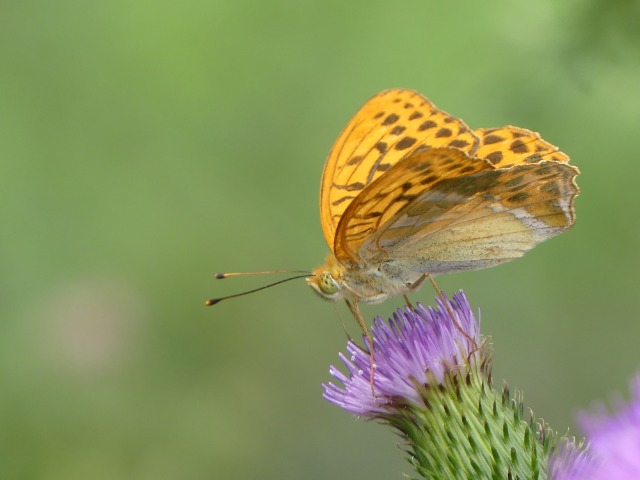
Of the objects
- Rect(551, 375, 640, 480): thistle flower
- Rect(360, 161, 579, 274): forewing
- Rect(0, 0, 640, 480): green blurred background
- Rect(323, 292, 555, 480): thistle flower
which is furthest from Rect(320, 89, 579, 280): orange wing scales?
Rect(551, 375, 640, 480): thistle flower

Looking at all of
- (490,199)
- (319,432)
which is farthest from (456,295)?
(319,432)

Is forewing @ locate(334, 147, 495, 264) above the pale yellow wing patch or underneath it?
underneath

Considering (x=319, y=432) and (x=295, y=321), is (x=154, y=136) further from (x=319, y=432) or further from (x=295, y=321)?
(x=319, y=432)

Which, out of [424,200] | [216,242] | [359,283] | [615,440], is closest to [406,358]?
[359,283]

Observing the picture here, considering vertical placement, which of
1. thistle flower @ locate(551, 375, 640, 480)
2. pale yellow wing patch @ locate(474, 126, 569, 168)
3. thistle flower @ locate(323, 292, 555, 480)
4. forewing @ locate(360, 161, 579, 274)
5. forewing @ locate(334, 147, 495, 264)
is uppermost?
pale yellow wing patch @ locate(474, 126, 569, 168)

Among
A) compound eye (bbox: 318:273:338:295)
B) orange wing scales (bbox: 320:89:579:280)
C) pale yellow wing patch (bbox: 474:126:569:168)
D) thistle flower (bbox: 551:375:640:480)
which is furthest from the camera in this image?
compound eye (bbox: 318:273:338:295)

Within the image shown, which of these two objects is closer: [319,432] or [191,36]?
[319,432]

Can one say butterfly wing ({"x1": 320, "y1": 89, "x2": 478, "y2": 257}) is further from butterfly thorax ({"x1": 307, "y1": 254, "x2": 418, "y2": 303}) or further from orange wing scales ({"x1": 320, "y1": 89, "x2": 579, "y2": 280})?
butterfly thorax ({"x1": 307, "y1": 254, "x2": 418, "y2": 303})
